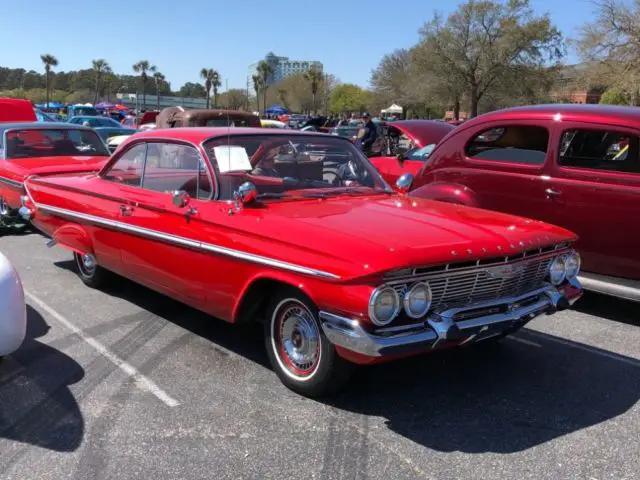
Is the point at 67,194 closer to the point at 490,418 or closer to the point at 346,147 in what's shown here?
the point at 346,147

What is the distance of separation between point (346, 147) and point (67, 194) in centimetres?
267

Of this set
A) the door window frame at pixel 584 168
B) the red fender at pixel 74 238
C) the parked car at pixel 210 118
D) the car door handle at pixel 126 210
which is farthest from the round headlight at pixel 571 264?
the parked car at pixel 210 118

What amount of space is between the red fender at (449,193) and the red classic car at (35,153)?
4113mm

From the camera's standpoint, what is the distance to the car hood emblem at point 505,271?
11.4 feet

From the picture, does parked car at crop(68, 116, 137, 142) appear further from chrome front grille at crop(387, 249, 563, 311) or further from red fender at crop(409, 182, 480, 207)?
chrome front grille at crop(387, 249, 563, 311)

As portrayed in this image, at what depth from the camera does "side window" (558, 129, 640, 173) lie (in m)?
5.47

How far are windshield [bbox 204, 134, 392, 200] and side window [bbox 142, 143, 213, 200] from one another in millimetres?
137

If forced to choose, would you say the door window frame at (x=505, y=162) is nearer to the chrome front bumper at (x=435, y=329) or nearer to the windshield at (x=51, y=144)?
the chrome front bumper at (x=435, y=329)

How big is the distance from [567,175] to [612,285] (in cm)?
104

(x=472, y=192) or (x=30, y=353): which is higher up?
(x=472, y=192)

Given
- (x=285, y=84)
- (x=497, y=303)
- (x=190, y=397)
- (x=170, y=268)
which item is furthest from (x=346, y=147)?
(x=285, y=84)

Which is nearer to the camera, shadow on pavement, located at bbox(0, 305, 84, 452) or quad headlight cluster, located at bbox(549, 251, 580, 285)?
shadow on pavement, located at bbox(0, 305, 84, 452)

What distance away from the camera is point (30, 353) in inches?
172

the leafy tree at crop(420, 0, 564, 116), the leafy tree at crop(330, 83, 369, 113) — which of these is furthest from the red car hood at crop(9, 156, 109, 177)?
the leafy tree at crop(330, 83, 369, 113)
